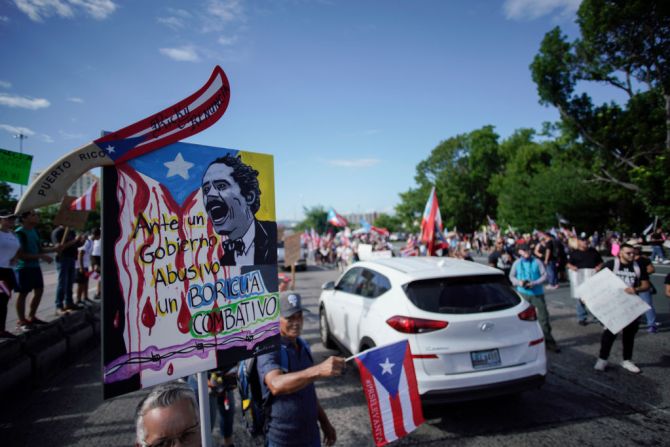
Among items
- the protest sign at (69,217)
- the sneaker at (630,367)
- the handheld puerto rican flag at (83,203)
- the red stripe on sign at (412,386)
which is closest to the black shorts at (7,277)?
the protest sign at (69,217)

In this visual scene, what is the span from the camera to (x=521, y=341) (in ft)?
12.4

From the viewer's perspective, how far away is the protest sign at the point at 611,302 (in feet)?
16.1

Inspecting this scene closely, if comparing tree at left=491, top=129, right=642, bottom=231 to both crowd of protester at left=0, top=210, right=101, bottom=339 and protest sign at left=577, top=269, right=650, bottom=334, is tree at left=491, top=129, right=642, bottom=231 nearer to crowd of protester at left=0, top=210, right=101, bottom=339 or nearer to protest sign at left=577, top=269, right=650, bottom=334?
protest sign at left=577, top=269, right=650, bottom=334

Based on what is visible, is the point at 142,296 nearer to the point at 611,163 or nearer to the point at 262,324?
the point at 262,324

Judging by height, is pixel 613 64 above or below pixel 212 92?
above

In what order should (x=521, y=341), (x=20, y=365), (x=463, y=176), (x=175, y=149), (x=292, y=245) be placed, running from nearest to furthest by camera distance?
1. (x=175, y=149)
2. (x=521, y=341)
3. (x=20, y=365)
4. (x=292, y=245)
5. (x=463, y=176)

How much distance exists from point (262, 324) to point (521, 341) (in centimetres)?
295

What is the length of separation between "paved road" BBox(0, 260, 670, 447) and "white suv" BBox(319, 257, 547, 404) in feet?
1.40

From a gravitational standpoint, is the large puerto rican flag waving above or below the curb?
above

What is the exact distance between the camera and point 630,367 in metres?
5.03

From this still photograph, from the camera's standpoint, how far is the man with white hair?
1.47 meters

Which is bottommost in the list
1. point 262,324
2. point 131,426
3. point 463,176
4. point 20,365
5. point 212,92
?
point 131,426

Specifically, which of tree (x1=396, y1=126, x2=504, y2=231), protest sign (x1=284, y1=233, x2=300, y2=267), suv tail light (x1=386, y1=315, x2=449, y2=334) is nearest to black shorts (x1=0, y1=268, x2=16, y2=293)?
suv tail light (x1=386, y1=315, x2=449, y2=334)

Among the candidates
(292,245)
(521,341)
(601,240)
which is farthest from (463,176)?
(521,341)
